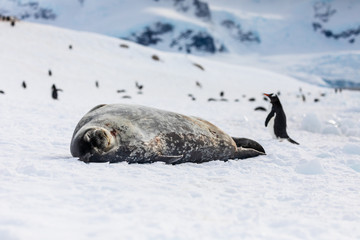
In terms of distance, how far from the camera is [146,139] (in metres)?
4.02

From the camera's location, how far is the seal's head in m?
3.71

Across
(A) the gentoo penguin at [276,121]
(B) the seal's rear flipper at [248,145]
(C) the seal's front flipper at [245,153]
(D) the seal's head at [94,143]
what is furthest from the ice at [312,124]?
(D) the seal's head at [94,143]

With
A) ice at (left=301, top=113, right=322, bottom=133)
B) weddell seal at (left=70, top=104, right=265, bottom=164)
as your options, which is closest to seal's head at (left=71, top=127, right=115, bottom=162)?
weddell seal at (left=70, top=104, right=265, bottom=164)

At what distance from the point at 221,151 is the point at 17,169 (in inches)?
93.2

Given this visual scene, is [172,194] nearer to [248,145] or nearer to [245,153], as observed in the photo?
[245,153]

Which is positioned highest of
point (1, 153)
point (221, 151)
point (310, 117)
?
point (310, 117)

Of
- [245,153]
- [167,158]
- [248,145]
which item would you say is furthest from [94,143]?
[248,145]

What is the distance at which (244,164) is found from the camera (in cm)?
446

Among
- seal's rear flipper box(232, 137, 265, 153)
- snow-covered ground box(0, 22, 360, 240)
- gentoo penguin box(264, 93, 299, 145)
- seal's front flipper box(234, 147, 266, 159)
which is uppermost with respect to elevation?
gentoo penguin box(264, 93, 299, 145)

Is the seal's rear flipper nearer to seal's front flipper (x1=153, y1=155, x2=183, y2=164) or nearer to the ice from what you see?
seal's front flipper (x1=153, y1=155, x2=183, y2=164)

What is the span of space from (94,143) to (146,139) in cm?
58

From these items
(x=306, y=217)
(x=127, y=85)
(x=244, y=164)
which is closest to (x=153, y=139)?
(x=244, y=164)

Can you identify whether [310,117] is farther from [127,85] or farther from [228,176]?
[127,85]

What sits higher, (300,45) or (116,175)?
(300,45)
